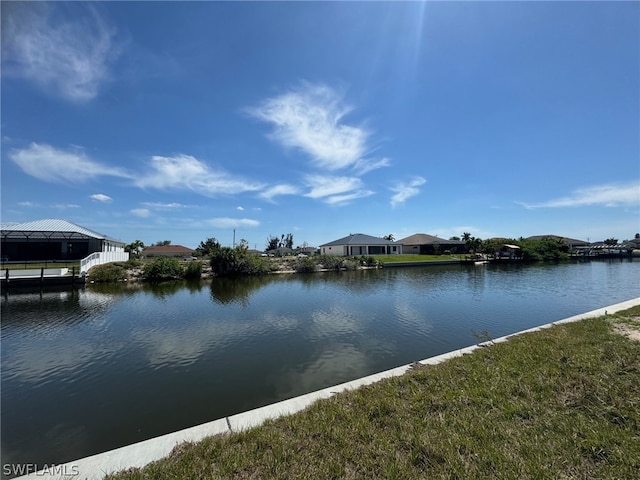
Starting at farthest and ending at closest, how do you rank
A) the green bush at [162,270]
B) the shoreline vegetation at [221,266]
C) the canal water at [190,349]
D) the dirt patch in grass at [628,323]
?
the green bush at [162,270] → the shoreline vegetation at [221,266] → the dirt patch in grass at [628,323] → the canal water at [190,349]

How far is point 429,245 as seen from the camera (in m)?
55.2

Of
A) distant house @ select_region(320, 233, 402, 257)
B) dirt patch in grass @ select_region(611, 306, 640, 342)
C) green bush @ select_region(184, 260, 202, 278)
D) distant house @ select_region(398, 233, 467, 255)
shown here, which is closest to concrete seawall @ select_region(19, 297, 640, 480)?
dirt patch in grass @ select_region(611, 306, 640, 342)

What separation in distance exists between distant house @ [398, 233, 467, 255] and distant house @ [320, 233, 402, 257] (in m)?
3.96

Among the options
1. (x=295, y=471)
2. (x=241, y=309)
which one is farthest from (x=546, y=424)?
(x=241, y=309)

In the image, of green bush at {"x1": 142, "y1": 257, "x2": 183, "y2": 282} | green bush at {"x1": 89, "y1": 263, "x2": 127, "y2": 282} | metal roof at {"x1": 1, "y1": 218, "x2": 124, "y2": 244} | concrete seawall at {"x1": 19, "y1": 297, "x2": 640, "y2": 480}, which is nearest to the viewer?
concrete seawall at {"x1": 19, "y1": 297, "x2": 640, "y2": 480}

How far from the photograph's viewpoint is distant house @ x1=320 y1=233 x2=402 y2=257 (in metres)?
48.9

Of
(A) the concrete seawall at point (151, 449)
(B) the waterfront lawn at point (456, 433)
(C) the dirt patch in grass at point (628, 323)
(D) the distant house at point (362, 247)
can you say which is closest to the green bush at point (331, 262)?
(D) the distant house at point (362, 247)

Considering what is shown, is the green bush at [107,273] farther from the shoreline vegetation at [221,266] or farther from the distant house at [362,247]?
the distant house at [362,247]

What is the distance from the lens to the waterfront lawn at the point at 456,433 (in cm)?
281

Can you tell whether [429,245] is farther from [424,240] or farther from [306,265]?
[306,265]

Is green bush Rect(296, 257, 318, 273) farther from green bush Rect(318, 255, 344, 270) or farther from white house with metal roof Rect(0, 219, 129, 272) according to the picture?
white house with metal roof Rect(0, 219, 129, 272)

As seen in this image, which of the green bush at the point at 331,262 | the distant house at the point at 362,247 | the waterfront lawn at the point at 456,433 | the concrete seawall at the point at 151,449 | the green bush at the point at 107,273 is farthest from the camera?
the distant house at the point at 362,247

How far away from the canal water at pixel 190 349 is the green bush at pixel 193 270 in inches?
415

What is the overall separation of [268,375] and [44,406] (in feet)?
14.1
